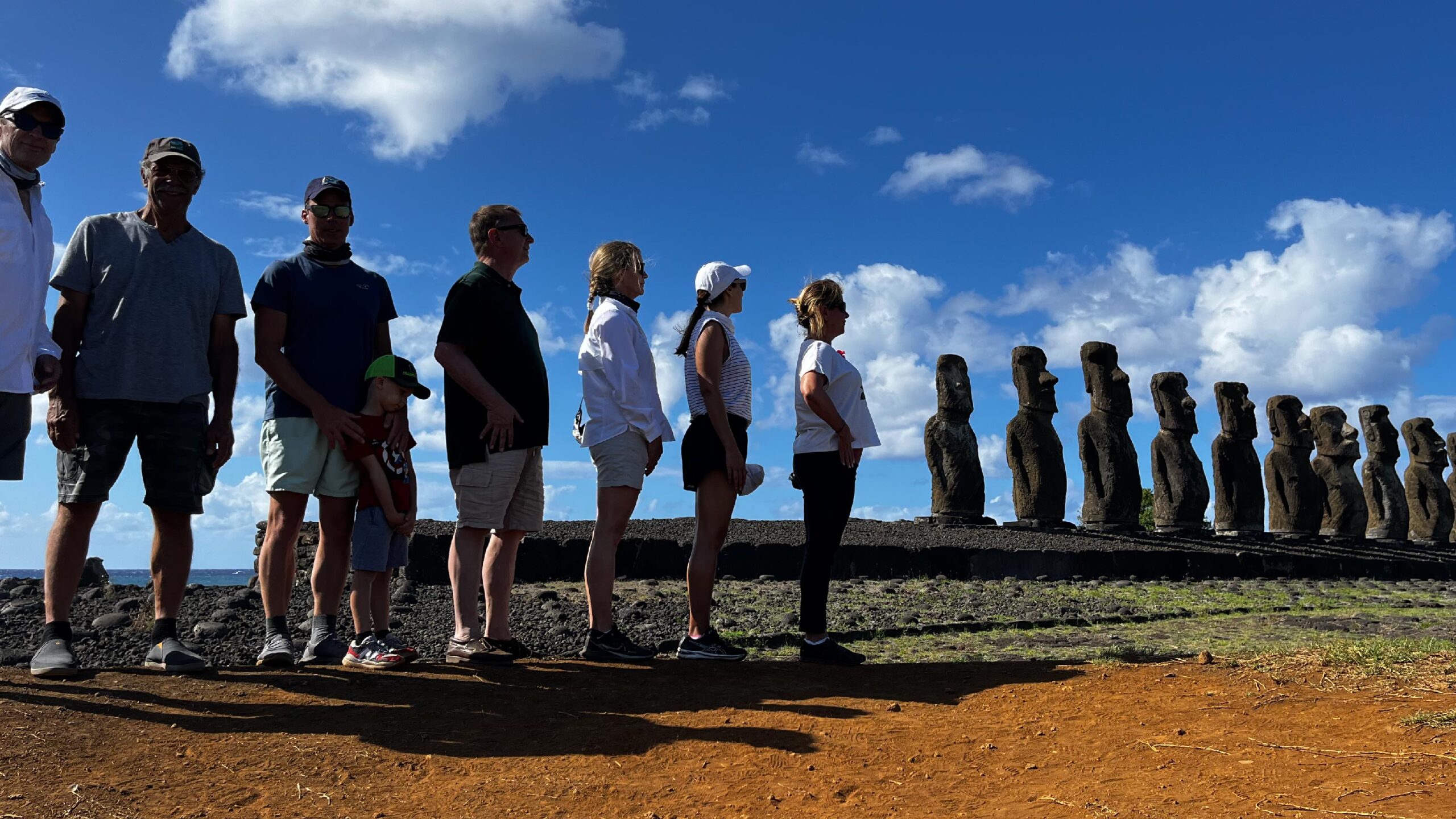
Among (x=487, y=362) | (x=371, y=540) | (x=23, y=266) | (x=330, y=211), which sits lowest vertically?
(x=371, y=540)

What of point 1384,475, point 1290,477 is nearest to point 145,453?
point 1290,477

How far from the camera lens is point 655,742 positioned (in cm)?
390

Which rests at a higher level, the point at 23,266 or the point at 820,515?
the point at 23,266

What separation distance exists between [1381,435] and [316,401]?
2829 cm

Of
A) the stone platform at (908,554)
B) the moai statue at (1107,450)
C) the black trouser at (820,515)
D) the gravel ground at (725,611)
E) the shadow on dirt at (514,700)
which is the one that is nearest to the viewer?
the shadow on dirt at (514,700)

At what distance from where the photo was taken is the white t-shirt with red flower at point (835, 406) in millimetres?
5496

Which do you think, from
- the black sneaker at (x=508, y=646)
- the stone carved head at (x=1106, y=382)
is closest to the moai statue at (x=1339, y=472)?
the stone carved head at (x=1106, y=382)

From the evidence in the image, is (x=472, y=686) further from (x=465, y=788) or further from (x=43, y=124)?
(x=43, y=124)

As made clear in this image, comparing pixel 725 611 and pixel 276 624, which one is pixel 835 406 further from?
pixel 725 611

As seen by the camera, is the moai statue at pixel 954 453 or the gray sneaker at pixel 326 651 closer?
the gray sneaker at pixel 326 651

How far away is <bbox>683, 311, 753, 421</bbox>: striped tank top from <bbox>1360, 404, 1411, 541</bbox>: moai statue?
26.3 m

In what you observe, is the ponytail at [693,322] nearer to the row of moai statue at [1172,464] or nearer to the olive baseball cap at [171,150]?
the olive baseball cap at [171,150]

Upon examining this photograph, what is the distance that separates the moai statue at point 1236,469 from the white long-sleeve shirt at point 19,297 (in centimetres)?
2030

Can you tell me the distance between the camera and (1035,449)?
16.9m
